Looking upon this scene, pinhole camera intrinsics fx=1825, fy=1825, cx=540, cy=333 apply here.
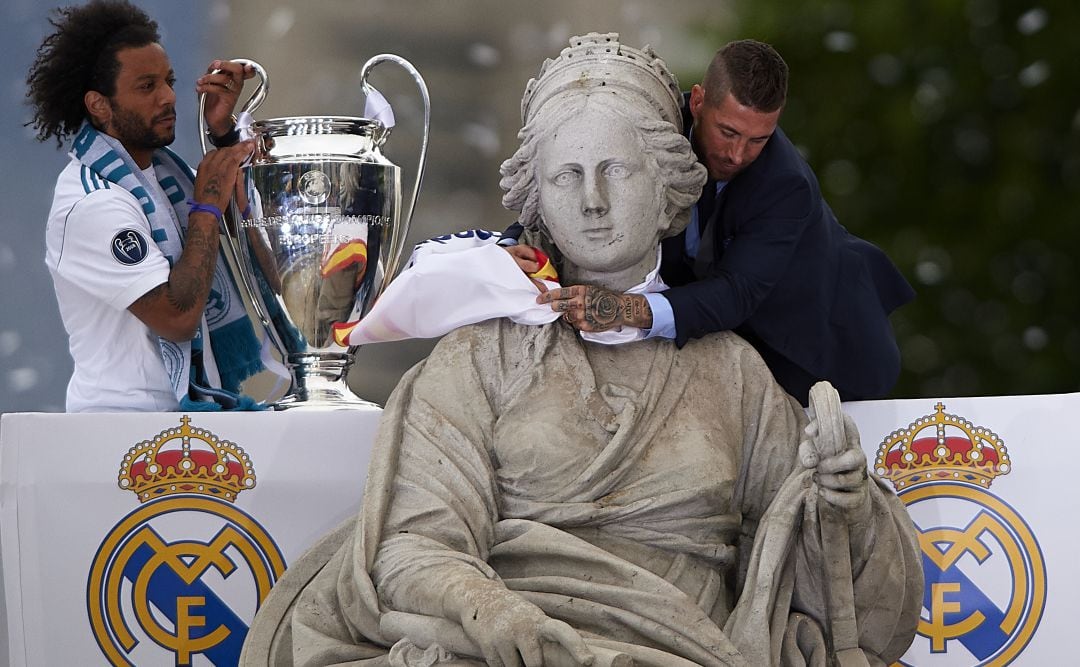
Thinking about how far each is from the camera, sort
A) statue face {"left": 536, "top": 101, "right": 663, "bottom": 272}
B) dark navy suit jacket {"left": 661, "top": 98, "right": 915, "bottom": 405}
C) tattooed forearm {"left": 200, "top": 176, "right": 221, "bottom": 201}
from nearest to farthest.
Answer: statue face {"left": 536, "top": 101, "right": 663, "bottom": 272} < dark navy suit jacket {"left": 661, "top": 98, "right": 915, "bottom": 405} < tattooed forearm {"left": 200, "top": 176, "right": 221, "bottom": 201}

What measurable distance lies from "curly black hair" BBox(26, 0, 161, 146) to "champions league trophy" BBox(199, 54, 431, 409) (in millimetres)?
357

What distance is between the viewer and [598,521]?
3107 mm

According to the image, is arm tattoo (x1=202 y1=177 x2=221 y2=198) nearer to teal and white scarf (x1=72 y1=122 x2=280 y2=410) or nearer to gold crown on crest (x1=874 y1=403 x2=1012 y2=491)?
teal and white scarf (x1=72 y1=122 x2=280 y2=410)

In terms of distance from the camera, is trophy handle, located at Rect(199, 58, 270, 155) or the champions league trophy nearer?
the champions league trophy

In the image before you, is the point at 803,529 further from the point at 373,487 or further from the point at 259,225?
the point at 259,225

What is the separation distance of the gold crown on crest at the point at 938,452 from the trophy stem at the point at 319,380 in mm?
1114

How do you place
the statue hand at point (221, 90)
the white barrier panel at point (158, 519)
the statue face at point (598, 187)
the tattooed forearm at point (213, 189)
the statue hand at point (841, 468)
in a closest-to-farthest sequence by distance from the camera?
1. the statue hand at point (841, 468)
2. the statue face at point (598, 187)
3. the white barrier panel at point (158, 519)
4. the tattooed forearm at point (213, 189)
5. the statue hand at point (221, 90)

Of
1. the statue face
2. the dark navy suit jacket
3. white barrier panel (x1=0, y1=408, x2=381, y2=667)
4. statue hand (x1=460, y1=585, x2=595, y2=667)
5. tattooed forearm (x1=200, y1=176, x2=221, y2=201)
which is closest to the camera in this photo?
statue hand (x1=460, y1=585, x2=595, y2=667)

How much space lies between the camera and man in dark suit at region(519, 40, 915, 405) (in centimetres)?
327

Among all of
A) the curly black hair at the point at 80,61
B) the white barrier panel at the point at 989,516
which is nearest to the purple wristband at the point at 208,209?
the curly black hair at the point at 80,61

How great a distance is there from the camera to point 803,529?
306 cm

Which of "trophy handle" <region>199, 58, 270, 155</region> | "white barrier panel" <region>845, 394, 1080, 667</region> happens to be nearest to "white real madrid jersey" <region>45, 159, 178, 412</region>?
"trophy handle" <region>199, 58, 270, 155</region>

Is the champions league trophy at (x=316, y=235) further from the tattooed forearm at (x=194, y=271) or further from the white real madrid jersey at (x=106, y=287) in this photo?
the white real madrid jersey at (x=106, y=287)

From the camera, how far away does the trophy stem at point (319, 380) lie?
3.95 metres
